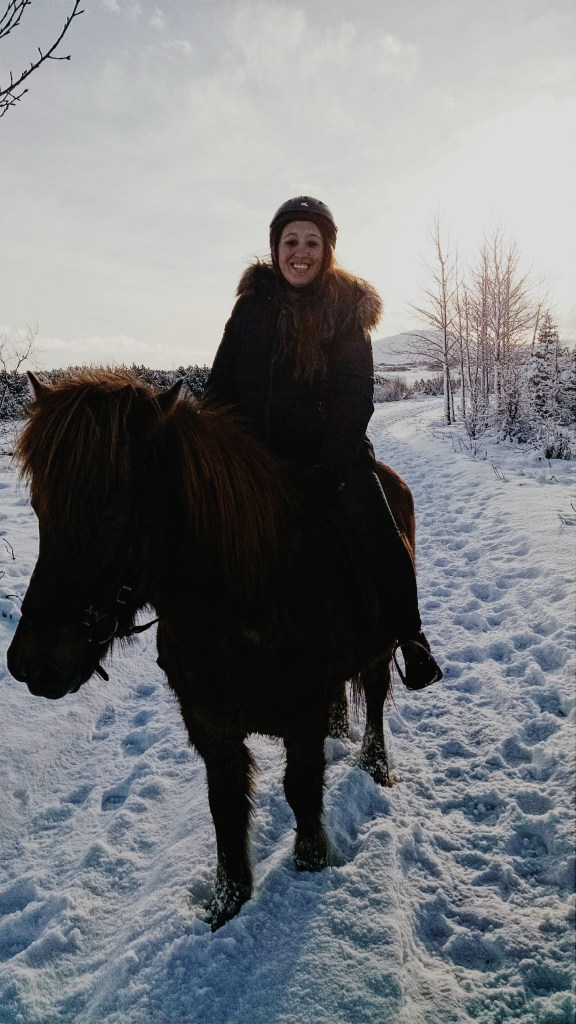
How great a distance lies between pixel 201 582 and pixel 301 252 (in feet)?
6.01

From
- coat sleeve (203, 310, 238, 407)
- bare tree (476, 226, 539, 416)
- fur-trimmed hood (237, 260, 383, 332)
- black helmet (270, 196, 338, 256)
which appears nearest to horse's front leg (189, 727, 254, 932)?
coat sleeve (203, 310, 238, 407)

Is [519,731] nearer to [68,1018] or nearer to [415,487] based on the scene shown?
[68,1018]

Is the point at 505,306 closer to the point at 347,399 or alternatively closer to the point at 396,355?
the point at 347,399

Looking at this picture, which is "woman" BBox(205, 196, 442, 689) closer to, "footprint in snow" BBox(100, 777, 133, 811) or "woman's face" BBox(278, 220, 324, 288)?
"woman's face" BBox(278, 220, 324, 288)

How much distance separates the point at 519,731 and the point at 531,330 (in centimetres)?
2321

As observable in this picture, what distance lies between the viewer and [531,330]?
22297 millimetres

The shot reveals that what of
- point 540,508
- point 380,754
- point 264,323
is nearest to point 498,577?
point 540,508

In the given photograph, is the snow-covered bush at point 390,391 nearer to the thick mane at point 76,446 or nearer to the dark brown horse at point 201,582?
the dark brown horse at point 201,582

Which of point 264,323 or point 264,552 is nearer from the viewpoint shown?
point 264,552

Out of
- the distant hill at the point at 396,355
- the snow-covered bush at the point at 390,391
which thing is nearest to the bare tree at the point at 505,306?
the distant hill at the point at 396,355

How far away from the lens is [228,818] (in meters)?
2.46

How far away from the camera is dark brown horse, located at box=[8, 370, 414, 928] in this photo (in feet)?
5.13

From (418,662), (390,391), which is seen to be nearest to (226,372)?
(418,662)

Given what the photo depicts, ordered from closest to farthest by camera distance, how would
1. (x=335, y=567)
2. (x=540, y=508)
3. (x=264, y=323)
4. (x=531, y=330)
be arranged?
(x=335, y=567) < (x=264, y=323) < (x=540, y=508) < (x=531, y=330)
